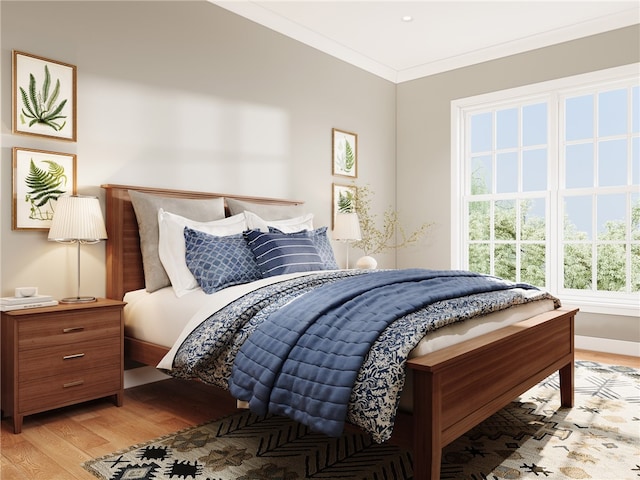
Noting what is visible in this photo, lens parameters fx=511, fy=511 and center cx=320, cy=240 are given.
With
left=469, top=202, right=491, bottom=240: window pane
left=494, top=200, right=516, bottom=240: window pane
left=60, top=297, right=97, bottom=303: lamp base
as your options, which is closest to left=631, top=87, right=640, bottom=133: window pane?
left=494, top=200, right=516, bottom=240: window pane

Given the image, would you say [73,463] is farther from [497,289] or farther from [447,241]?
[447,241]

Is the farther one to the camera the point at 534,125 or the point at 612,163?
the point at 534,125

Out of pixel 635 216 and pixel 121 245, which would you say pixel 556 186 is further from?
pixel 121 245

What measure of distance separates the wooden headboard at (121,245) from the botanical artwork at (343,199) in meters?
2.20

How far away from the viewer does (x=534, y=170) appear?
4844 mm

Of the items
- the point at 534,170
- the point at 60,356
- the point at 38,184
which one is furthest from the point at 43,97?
the point at 534,170

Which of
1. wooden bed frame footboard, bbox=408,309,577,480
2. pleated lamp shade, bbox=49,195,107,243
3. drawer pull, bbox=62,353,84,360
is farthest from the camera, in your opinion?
pleated lamp shade, bbox=49,195,107,243

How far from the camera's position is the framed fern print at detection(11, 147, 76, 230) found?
2.80 meters

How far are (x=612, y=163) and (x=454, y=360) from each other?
353 cm

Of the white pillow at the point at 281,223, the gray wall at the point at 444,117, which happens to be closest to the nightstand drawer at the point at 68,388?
the white pillow at the point at 281,223

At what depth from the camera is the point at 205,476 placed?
2.00 metres

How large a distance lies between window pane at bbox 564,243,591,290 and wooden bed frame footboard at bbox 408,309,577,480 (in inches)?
79.0

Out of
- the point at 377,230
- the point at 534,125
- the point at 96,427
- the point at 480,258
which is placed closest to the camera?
the point at 96,427

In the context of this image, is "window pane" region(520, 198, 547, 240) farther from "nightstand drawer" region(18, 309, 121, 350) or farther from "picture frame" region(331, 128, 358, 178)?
"nightstand drawer" region(18, 309, 121, 350)
